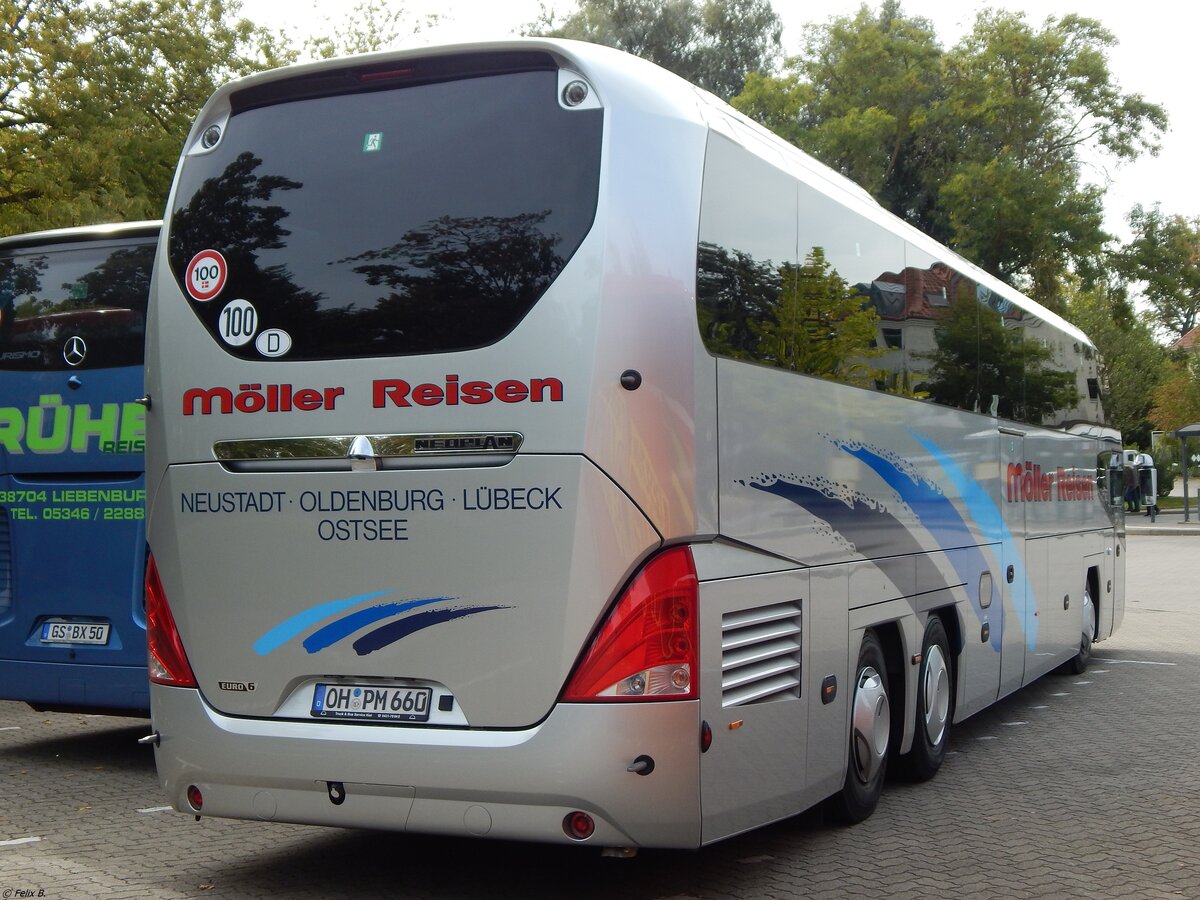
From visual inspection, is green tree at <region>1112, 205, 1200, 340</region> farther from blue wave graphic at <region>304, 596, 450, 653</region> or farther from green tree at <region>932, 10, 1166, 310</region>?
blue wave graphic at <region>304, 596, 450, 653</region>

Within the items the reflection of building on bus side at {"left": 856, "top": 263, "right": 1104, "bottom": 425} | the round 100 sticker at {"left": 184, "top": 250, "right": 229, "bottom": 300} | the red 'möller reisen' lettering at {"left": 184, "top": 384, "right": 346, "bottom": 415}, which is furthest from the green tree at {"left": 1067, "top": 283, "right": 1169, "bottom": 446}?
the red 'möller reisen' lettering at {"left": 184, "top": 384, "right": 346, "bottom": 415}

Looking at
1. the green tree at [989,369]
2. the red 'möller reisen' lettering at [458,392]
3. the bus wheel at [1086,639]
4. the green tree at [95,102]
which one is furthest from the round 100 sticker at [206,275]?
the green tree at [95,102]

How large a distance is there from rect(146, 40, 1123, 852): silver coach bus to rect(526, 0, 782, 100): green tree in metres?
47.3

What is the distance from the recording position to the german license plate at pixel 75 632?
8789 mm

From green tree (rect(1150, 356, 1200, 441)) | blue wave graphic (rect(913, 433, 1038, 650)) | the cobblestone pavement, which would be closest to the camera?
the cobblestone pavement

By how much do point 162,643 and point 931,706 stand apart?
4.62 m

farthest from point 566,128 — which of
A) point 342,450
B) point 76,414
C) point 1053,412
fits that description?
point 1053,412

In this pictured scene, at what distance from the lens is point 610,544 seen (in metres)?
5.17

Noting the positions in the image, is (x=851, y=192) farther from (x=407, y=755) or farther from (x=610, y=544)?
(x=407, y=755)

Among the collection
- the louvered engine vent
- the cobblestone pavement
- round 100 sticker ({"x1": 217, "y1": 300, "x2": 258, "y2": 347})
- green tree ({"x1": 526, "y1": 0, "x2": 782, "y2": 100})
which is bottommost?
the cobblestone pavement

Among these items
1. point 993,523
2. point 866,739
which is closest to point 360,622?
point 866,739

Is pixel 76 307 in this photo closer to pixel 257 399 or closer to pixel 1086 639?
pixel 257 399

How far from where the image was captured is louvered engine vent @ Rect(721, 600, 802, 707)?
5559mm

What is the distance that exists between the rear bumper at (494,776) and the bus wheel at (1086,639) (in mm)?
9492
